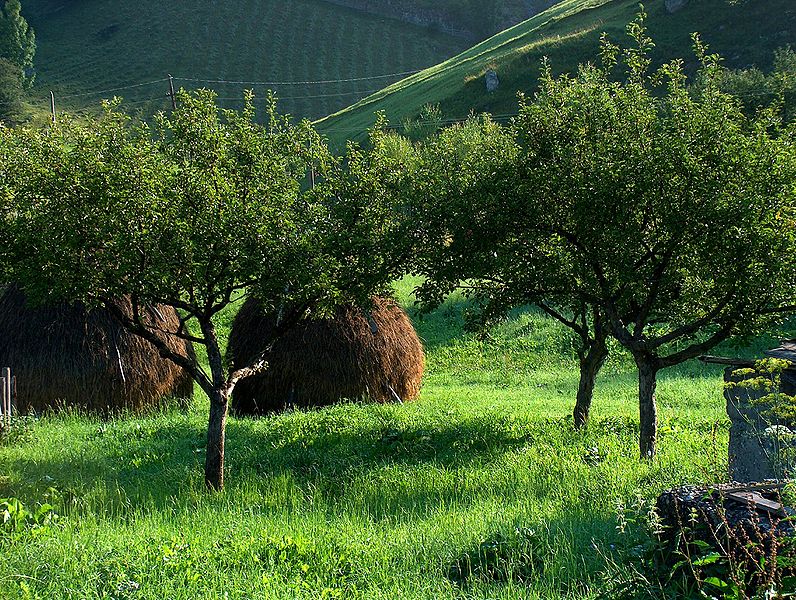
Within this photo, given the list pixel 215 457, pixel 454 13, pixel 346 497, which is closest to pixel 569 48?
pixel 454 13

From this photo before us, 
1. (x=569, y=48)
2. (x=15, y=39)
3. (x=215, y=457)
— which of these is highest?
(x=15, y=39)

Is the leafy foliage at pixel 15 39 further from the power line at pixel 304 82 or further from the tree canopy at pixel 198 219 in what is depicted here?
the tree canopy at pixel 198 219

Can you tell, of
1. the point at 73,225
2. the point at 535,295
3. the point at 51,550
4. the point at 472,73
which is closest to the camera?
the point at 51,550

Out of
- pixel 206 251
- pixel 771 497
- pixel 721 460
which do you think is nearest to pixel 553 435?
pixel 721 460

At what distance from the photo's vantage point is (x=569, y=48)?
70312 mm

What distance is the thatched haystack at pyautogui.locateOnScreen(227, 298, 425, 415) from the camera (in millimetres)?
18672

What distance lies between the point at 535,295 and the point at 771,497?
7381 millimetres

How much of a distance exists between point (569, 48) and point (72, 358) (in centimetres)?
6163

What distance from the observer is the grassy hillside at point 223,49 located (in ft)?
309

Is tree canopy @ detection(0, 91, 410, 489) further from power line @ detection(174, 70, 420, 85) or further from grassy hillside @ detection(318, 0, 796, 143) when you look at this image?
power line @ detection(174, 70, 420, 85)

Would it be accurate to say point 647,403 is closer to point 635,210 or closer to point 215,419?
point 635,210

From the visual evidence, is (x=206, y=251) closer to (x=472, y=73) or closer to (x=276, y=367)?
(x=276, y=367)

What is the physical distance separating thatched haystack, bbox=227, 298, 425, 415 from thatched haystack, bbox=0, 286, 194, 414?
1.62m

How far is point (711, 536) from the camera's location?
567 centimetres
